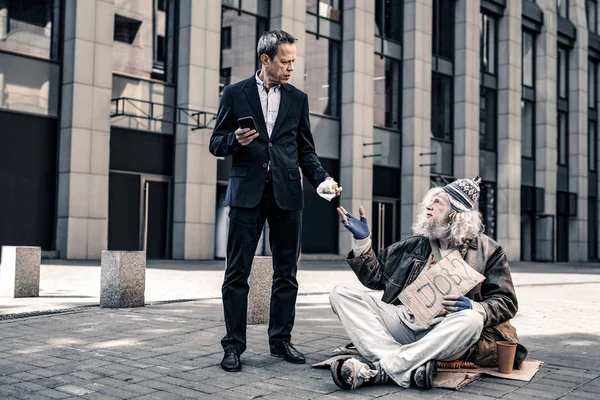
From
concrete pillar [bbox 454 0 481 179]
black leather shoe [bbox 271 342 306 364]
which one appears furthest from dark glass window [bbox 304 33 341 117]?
black leather shoe [bbox 271 342 306 364]

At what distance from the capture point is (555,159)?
116ft

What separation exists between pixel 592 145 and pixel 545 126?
6.10m

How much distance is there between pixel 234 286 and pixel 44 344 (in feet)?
6.11

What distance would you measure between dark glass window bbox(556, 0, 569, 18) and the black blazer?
117ft

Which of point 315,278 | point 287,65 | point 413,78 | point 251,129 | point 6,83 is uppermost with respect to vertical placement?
point 413,78

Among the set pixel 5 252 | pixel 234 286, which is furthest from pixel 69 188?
pixel 234 286

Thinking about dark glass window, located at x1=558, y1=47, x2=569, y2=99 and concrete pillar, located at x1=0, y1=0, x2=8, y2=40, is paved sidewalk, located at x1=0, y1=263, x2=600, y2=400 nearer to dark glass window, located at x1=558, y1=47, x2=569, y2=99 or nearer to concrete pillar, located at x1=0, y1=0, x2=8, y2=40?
concrete pillar, located at x1=0, y1=0, x2=8, y2=40

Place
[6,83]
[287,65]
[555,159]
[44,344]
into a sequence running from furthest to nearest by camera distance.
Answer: [555,159]
[6,83]
[44,344]
[287,65]

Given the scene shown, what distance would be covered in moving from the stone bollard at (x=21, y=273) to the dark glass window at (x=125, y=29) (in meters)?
11.8

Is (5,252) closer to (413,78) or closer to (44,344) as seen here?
(44,344)

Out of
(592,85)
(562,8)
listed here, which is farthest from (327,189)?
(592,85)

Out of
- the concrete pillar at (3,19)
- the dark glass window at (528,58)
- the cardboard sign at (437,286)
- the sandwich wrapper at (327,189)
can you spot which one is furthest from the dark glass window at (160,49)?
the dark glass window at (528,58)

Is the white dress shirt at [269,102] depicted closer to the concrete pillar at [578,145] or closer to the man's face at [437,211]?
the man's face at [437,211]

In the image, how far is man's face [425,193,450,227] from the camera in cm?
458
